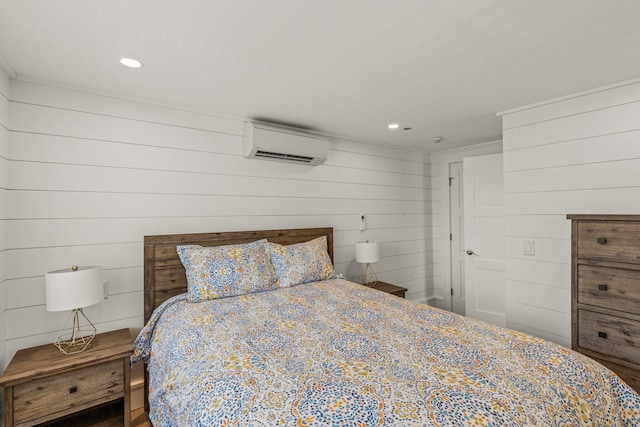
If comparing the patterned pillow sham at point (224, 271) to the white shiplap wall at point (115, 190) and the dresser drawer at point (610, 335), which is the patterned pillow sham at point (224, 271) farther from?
the dresser drawer at point (610, 335)

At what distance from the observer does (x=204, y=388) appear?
119 centimetres

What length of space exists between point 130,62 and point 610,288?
3247 mm

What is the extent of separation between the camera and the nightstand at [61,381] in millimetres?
1657

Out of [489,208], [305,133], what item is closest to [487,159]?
[489,208]

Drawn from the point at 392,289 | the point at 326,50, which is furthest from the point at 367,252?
the point at 326,50

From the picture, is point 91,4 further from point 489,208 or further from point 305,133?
point 489,208

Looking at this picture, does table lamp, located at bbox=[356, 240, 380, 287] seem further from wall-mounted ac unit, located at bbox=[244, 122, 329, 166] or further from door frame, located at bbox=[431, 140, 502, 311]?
door frame, located at bbox=[431, 140, 502, 311]

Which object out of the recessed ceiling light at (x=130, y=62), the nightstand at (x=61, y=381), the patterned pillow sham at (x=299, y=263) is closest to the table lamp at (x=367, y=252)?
the patterned pillow sham at (x=299, y=263)

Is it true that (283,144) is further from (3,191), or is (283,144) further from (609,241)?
(609,241)

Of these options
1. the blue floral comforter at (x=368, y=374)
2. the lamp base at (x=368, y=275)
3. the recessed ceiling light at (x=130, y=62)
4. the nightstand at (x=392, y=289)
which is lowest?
the nightstand at (x=392, y=289)

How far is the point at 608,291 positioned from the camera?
6.30 feet

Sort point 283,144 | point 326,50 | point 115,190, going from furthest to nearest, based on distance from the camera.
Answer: point 283,144
point 115,190
point 326,50

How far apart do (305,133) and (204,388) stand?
8.51 ft

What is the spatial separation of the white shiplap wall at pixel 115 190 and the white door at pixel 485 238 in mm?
1819
